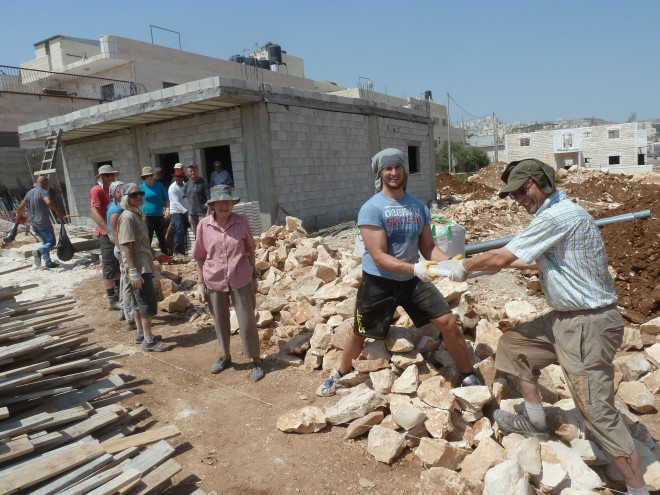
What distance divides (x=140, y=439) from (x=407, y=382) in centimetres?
188

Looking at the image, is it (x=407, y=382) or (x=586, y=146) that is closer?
(x=407, y=382)

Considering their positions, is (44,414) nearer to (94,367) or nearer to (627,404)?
(94,367)

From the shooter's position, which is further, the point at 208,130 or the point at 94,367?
the point at 208,130

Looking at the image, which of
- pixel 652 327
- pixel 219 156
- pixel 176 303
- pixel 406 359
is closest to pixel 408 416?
pixel 406 359

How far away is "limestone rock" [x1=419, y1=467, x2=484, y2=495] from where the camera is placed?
275 centimetres

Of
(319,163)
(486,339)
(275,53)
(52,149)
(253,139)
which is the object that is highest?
(275,53)

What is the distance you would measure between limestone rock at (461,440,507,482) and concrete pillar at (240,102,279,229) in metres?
7.74

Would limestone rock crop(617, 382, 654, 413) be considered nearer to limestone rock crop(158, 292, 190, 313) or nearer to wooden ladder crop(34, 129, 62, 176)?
limestone rock crop(158, 292, 190, 313)

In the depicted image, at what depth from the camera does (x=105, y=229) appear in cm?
Answer: 629

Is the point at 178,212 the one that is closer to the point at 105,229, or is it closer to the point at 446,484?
the point at 105,229

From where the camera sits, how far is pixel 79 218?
14.7 meters

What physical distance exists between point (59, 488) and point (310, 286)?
367cm

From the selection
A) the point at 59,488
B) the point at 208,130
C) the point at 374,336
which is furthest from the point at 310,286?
the point at 208,130

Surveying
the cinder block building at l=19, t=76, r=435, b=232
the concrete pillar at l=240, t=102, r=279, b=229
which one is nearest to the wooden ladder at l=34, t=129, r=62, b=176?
the cinder block building at l=19, t=76, r=435, b=232
